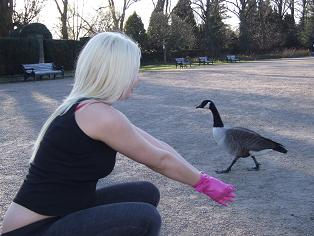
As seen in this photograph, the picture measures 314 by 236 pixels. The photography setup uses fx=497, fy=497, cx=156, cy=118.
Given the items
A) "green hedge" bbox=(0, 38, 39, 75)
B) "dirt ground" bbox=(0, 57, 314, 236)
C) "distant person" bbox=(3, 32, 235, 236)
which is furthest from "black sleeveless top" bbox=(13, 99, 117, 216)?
"green hedge" bbox=(0, 38, 39, 75)

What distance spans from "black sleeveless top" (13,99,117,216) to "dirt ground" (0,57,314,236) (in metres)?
1.71

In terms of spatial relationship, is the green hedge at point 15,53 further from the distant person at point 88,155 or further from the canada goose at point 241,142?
the distant person at point 88,155

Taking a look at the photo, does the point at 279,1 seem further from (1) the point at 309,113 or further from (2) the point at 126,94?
(2) the point at 126,94

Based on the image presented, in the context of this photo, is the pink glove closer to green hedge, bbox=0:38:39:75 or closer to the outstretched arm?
the outstretched arm

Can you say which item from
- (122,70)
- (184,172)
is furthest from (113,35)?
(184,172)

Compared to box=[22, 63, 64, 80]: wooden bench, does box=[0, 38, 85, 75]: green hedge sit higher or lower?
higher

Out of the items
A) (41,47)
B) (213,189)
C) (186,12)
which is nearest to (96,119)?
(213,189)

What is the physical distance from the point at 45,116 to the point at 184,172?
8320mm

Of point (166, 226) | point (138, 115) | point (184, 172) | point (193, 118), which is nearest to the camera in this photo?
point (184, 172)

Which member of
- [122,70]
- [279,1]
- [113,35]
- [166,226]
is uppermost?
[279,1]

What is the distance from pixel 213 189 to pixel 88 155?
2.02 ft

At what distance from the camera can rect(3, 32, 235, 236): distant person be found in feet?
6.98

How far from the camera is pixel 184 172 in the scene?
226cm

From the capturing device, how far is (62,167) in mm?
2150
